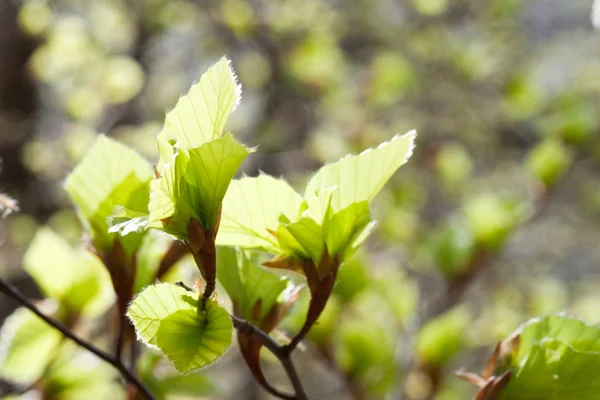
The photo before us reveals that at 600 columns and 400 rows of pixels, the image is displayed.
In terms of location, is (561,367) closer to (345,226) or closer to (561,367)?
(561,367)

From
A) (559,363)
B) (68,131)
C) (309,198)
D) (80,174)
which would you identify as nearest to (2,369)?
(80,174)

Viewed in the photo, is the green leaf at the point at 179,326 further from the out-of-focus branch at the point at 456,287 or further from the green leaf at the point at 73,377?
the out-of-focus branch at the point at 456,287

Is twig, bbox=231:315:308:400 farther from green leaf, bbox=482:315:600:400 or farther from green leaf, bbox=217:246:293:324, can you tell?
green leaf, bbox=482:315:600:400

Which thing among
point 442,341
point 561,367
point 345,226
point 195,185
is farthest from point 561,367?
point 442,341

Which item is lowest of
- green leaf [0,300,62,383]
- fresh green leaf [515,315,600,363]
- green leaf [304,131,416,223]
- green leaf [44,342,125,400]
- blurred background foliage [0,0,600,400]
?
blurred background foliage [0,0,600,400]

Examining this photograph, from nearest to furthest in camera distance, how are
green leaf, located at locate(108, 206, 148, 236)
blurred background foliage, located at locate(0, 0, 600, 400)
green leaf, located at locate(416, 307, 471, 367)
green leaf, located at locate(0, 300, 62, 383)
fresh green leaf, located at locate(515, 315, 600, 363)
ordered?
green leaf, located at locate(108, 206, 148, 236) < fresh green leaf, located at locate(515, 315, 600, 363) < green leaf, located at locate(0, 300, 62, 383) < green leaf, located at locate(416, 307, 471, 367) < blurred background foliage, located at locate(0, 0, 600, 400)

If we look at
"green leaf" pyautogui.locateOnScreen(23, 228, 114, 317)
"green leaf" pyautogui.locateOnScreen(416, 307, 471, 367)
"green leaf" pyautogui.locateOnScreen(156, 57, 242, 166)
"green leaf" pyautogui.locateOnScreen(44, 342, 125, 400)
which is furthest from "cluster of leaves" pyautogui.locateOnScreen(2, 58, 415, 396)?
"green leaf" pyautogui.locateOnScreen(416, 307, 471, 367)
